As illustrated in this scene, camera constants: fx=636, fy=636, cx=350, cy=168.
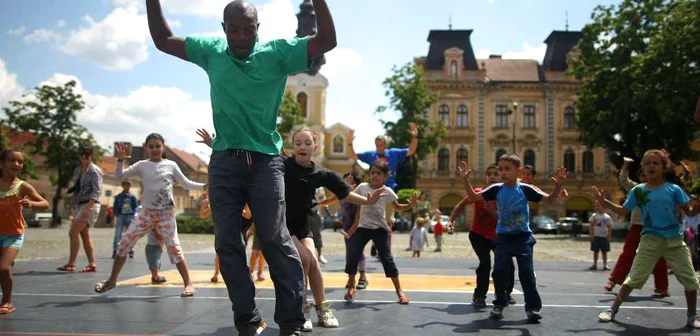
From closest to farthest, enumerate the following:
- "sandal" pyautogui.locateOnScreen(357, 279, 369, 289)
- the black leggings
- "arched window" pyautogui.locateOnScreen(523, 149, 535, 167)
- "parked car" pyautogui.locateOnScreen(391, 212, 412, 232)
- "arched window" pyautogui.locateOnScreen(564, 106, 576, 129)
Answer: the black leggings < "sandal" pyautogui.locateOnScreen(357, 279, 369, 289) < "parked car" pyautogui.locateOnScreen(391, 212, 412, 232) < "arched window" pyautogui.locateOnScreen(564, 106, 576, 129) < "arched window" pyautogui.locateOnScreen(523, 149, 535, 167)

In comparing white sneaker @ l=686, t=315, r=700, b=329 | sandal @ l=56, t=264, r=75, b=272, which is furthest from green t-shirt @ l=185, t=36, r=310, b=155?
sandal @ l=56, t=264, r=75, b=272

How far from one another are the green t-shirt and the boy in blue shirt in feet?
8.17

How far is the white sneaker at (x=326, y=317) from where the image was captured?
5.14 meters

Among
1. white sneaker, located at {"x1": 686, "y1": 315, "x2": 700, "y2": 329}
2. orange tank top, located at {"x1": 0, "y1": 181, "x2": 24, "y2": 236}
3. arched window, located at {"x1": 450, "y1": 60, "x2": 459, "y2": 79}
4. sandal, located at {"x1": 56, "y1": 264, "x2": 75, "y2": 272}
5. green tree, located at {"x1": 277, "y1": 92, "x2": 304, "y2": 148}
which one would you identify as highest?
arched window, located at {"x1": 450, "y1": 60, "x2": 459, "y2": 79}

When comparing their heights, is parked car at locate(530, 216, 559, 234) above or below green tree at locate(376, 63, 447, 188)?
below

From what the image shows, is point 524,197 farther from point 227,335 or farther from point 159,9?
point 159,9

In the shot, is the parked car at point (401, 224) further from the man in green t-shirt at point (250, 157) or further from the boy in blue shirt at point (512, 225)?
the man in green t-shirt at point (250, 157)

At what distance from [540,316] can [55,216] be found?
1595 inches

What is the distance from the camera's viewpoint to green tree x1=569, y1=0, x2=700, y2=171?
30531 mm

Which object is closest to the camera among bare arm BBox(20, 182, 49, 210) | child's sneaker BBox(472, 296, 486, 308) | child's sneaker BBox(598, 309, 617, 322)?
child's sneaker BBox(598, 309, 617, 322)

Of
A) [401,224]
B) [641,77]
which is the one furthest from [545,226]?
[641,77]

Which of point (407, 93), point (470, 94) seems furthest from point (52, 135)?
point (470, 94)

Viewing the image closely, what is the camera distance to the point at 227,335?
4.66m

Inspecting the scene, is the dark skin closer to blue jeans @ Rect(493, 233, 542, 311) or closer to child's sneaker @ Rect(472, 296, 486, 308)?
blue jeans @ Rect(493, 233, 542, 311)
